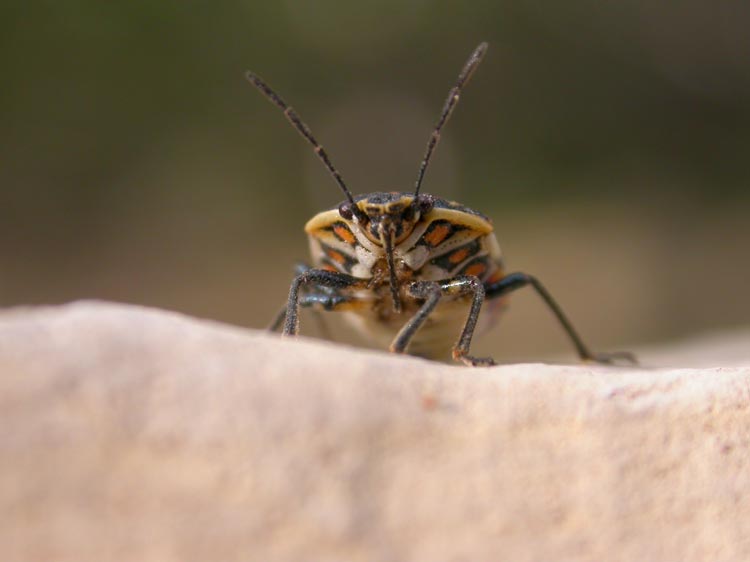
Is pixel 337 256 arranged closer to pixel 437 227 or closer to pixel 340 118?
pixel 437 227

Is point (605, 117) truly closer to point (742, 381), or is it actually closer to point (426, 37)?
point (426, 37)

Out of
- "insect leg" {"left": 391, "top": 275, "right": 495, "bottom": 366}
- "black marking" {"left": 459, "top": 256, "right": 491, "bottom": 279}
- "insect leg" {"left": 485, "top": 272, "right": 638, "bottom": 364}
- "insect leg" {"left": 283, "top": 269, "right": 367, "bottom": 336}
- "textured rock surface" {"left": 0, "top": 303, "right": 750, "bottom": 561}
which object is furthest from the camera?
"insect leg" {"left": 485, "top": 272, "right": 638, "bottom": 364}

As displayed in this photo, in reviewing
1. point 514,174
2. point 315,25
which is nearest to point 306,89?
point 315,25

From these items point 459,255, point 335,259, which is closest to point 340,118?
point 335,259

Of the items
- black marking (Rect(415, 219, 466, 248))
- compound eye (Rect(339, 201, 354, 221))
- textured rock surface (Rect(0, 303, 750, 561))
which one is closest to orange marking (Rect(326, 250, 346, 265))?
compound eye (Rect(339, 201, 354, 221))

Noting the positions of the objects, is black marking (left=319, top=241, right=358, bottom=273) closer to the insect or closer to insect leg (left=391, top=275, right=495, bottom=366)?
the insect

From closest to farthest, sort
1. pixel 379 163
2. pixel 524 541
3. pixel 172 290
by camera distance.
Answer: pixel 524 541, pixel 172 290, pixel 379 163
